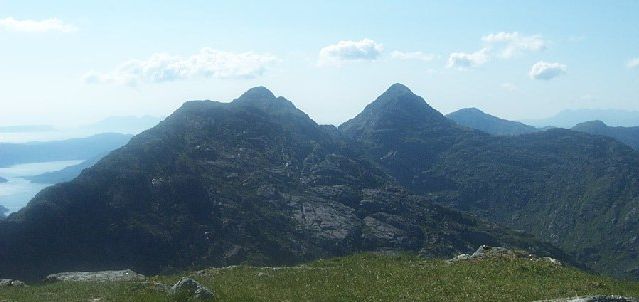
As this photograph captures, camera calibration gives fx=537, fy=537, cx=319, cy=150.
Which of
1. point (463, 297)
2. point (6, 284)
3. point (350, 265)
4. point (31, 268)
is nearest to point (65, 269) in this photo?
point (31, 268)

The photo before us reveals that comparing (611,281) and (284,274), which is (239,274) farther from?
(611,281)

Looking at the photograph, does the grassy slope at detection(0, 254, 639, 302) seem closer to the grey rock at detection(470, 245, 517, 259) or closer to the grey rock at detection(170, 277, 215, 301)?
the grey rock at detection(170, 277, 215, 301)

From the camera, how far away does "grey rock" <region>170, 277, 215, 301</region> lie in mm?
30656

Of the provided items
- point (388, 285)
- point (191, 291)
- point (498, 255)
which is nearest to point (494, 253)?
point (498, 255)

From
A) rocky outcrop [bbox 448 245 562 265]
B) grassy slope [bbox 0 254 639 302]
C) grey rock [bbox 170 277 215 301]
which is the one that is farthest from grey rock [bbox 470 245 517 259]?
grey rock [bbox 170 277 215 301]

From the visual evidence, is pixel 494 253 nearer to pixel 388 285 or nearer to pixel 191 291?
pixel 388 285

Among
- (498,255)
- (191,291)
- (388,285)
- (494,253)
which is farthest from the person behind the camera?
(494,253)

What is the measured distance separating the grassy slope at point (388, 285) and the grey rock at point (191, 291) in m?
0.75

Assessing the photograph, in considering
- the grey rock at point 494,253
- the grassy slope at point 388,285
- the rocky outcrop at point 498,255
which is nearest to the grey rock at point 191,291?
the grassy slope at point 388,285

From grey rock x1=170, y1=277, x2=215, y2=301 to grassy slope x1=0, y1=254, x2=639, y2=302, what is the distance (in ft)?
2.48

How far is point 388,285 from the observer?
33.5 m

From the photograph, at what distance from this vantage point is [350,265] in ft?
142

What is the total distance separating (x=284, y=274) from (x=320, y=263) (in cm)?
812

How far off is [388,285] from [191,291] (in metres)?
12.0
